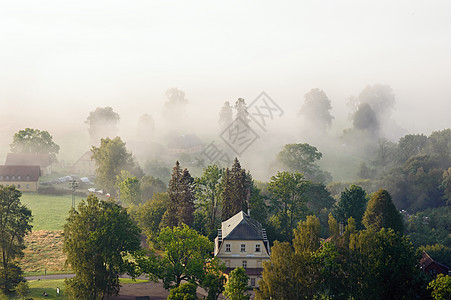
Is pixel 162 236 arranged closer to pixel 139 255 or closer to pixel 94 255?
pixel 139 255

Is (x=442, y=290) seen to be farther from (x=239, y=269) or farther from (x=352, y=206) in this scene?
(x=352, y=206)

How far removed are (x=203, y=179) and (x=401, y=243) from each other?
40789 mm

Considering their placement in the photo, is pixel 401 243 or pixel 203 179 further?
pixel 203 179

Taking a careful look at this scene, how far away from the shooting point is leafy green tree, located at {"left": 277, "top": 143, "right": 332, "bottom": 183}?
142 meters

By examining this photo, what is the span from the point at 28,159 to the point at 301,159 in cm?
8140

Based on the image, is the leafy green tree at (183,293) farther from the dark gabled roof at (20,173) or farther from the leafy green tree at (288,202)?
the dark gabled roof at (20,173)

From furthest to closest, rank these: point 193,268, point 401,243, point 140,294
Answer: point 140,294, point 193,268, point 401,243

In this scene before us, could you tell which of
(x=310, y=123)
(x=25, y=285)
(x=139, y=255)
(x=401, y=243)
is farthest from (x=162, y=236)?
(x=310, y=123)

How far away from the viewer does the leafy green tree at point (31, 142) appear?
15612cm

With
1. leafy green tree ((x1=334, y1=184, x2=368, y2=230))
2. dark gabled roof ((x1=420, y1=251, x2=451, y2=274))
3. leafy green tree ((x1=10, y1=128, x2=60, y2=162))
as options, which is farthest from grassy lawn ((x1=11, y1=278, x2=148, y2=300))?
leafy green tree ((x1=10, y1=128, x2=60, y2=162))

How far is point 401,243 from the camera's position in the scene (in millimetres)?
60312

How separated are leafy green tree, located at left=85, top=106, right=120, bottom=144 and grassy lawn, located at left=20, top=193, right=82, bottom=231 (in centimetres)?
5838

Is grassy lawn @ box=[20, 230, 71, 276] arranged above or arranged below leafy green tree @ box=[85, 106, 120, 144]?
below

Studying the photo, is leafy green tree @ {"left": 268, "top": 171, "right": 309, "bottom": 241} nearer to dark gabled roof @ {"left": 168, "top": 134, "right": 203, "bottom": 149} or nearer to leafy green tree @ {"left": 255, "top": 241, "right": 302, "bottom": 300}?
leafy green tree @ {"left": 255, "top": 241, "right": 302, "bottom": 300}
